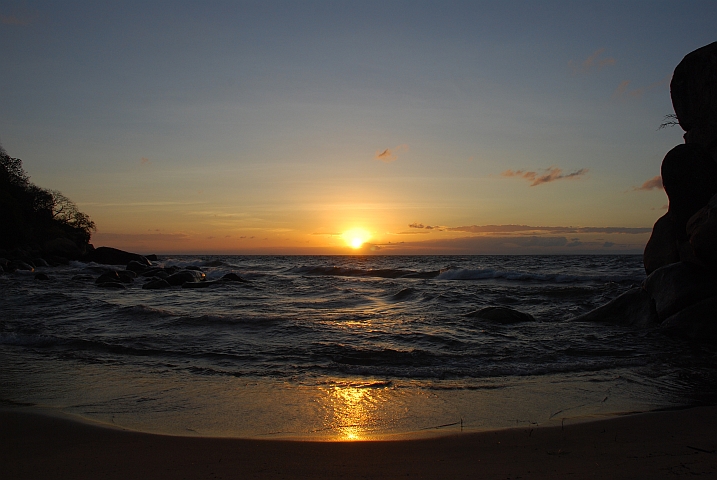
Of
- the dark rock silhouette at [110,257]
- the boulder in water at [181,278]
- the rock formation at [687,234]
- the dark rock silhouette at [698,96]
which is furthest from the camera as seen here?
the dark rock silhouette at [110,257]

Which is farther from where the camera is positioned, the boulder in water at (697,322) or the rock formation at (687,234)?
the rock formation at (687,234)

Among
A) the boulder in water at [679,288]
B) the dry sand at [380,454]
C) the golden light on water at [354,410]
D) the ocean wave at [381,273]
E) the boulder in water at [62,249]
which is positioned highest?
the boulder in water at [62,249]

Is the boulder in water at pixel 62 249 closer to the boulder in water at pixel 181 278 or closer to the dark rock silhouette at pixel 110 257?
the dark rock silhouette at pixel 110 257

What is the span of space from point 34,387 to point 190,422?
2.82 metres

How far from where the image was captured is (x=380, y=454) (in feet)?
12.8

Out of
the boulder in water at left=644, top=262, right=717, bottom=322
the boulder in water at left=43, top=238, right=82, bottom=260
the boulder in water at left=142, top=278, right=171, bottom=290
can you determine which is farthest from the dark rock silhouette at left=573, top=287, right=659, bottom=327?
the boulder in water at left=43, top=238, right=82, bottom=260

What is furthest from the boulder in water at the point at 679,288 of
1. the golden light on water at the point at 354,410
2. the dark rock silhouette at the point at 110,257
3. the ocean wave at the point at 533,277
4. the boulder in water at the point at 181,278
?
the dark rock silhouette at the point at 110,257

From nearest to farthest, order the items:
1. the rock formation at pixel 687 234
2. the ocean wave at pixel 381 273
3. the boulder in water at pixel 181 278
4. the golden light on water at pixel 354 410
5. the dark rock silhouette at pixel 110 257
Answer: the golden light on water at pixel 354 410 < the rock formation at pixel 687 234 < the boulder in water at pixel 181 278 < the ocean wave at pixel 381 273 < the dark rock silhouette at pixel 110 257

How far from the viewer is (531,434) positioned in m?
4.37

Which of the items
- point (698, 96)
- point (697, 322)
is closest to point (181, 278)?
point (697, 322)

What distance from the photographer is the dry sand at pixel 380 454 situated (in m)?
3.53

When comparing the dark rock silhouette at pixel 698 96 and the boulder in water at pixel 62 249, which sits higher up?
the dark rock silhouette at pixel 698 96

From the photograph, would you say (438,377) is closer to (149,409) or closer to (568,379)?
(568,379)

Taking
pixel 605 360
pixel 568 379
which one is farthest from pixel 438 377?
pixel 605 360
